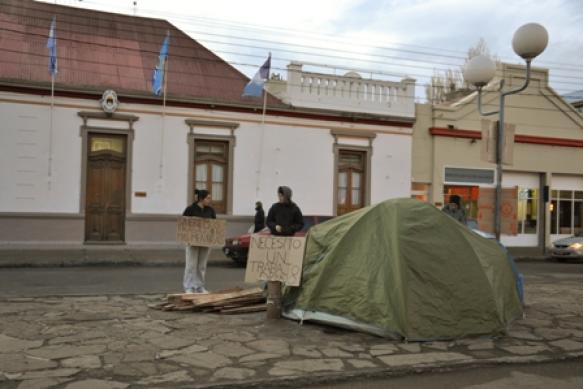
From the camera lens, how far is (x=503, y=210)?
973 cm

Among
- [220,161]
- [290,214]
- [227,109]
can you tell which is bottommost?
[290,214]

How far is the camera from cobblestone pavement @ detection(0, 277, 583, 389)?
17.4 ft

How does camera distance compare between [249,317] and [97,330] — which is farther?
[249,317]

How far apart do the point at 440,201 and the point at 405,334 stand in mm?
17027

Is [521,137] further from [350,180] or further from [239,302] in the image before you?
[239,302]

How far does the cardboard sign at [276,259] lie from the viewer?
7590 mm

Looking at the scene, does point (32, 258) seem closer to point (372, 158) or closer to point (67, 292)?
point (67, 292)

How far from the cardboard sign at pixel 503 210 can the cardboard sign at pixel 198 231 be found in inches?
170

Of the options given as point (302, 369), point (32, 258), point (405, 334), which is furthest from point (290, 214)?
point (32, 258)

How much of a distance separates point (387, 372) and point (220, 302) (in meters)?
3.32

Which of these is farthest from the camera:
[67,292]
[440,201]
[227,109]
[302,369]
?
[440,201]

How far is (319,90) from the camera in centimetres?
2139

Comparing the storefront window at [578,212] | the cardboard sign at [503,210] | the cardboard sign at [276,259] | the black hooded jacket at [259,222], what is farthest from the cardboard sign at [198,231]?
the storefront window at [578,212]

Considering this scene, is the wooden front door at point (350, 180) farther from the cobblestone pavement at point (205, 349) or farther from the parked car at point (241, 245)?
the cobblestone pavement at point (205, 349)
